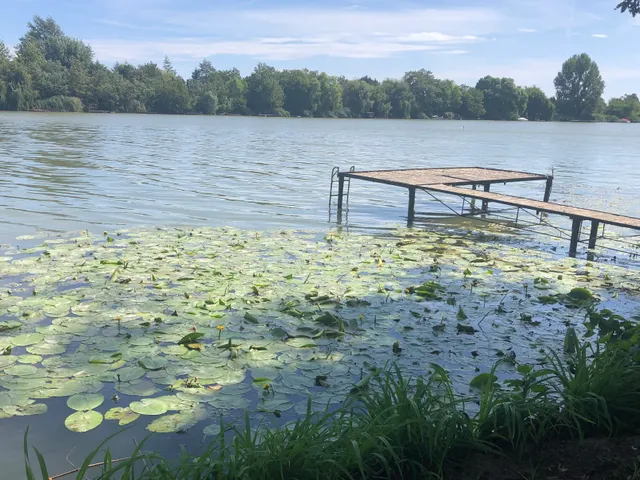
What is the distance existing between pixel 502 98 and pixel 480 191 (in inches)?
4976

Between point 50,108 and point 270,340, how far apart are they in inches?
3434

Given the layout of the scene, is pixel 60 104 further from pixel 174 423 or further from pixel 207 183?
pixel 174 423

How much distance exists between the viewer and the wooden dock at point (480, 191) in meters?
10.2

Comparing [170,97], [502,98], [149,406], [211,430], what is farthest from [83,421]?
[502,98]

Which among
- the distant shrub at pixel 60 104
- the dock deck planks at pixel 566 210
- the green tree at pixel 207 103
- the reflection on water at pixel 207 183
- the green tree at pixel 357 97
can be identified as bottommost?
the reflection on water at pixel 207 183

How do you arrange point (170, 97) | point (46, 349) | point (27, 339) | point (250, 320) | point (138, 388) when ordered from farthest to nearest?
point (170, 97) < point (250, 320) < point (27, 339) < point (46, 349) < point (138, 388)

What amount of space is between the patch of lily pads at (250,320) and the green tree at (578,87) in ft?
424

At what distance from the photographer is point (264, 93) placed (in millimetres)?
110812

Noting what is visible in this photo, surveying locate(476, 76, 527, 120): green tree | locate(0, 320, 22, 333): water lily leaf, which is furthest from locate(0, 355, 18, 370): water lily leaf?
locate(476, 76, 527, 120): green tree

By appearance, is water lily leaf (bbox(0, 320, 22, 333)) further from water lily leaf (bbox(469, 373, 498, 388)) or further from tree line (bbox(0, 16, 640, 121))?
tree line (bbox(0, 16, 640, 121))

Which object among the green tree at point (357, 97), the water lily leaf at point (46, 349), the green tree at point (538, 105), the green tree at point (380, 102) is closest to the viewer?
the water lily leaf at point (46, 349)

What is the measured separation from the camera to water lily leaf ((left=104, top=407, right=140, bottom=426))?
159 inches

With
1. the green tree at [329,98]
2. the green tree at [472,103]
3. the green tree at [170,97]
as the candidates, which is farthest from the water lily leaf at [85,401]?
the green tree at [472,103]

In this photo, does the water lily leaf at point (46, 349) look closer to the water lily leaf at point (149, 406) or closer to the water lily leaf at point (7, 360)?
the water lily leaf at point (7, 360)
